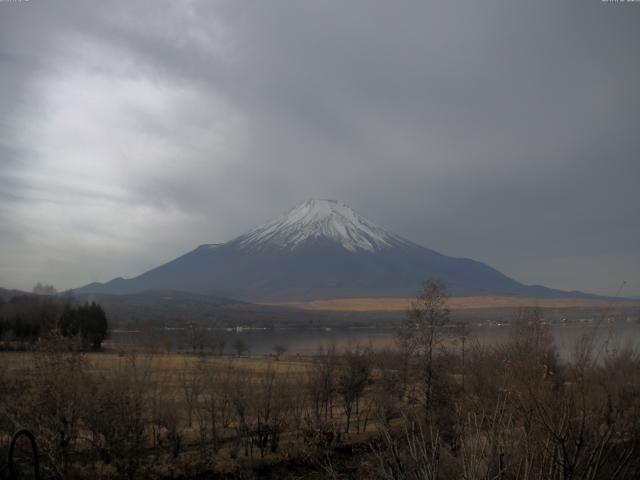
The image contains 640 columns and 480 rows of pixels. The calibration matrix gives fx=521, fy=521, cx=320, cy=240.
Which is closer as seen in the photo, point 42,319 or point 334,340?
point 42,319

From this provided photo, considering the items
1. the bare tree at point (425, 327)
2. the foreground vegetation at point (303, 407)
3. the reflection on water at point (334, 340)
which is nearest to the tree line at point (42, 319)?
the reflection on water at point (334, 340)

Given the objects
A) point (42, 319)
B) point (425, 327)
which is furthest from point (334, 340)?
point (425, 327)

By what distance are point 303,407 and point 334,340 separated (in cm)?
5455

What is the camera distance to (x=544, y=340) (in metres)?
10.1

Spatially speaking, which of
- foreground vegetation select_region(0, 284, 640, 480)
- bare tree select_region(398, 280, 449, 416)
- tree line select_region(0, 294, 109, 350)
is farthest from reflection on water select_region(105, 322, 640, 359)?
tree line select_region(0, 294, 109, 350)

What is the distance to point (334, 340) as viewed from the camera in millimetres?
77562

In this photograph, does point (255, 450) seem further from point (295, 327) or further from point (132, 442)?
point (295, 327)

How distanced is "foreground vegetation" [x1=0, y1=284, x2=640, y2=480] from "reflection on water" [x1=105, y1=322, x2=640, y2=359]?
44 centimetres

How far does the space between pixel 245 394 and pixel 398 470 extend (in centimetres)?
1727

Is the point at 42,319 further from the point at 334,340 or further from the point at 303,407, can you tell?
the point at 303,407

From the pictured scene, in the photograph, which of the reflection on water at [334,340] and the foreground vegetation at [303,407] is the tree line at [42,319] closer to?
the reflection on water at [334,340]

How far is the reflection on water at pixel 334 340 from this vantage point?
755 centimetres

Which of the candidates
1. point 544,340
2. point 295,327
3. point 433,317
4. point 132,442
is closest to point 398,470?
point 544,340

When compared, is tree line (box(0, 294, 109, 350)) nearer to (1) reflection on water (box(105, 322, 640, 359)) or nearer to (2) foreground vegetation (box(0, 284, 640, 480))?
(1) reflection on water (box(105, 322, 640, 359))
